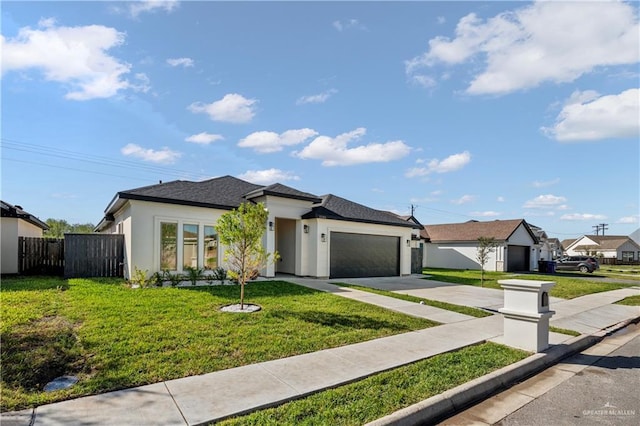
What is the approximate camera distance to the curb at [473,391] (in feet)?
11.9

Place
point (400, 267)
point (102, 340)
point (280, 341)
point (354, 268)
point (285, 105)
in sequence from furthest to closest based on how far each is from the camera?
point (400, 267) < point (354, 268) < point (285, 105) < point (280, 341) < point (102, 340)

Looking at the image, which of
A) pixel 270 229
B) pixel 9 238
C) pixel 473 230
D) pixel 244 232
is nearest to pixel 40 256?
pixel 9 238

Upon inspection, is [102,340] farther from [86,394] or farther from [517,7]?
[517,7]

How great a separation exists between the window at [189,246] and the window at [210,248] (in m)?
0.41

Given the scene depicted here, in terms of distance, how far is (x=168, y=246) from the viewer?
43.8 feet

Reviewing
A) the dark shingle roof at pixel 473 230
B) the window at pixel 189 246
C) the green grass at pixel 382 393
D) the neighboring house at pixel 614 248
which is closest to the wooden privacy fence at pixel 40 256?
the window at pixel 189 246

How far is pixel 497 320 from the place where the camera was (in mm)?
8609

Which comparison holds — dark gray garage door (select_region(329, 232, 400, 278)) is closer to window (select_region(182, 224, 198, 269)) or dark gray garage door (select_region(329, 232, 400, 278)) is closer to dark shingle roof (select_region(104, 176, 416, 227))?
dark shingle roof (select_region(104, 176, 416, 227))

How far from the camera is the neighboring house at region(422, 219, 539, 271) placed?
1184 inches

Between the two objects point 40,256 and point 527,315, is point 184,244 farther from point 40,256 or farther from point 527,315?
point 527,315

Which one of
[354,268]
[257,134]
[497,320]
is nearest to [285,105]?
[257,134]

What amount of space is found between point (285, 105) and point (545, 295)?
12901 millimetres

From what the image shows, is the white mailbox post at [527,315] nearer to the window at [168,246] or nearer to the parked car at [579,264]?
the window at [168,246]

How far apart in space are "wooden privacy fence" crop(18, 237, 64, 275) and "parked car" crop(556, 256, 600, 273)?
3869cm
